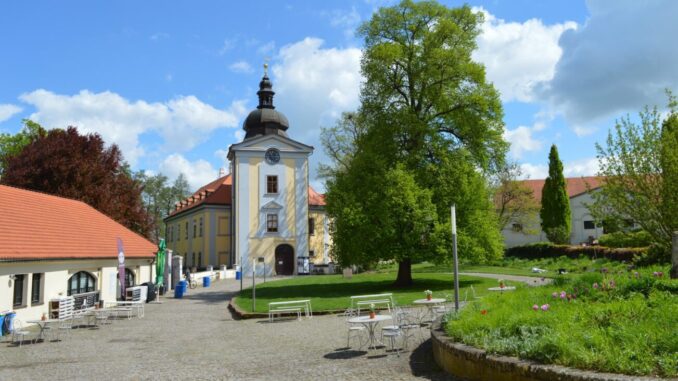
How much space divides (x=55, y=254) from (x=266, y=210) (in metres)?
28.4

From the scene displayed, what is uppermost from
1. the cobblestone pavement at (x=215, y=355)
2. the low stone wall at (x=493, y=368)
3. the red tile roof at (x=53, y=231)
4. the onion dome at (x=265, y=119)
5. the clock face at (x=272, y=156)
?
the onion dome at (x=265, y=119)

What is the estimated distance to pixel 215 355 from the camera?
39.1ft

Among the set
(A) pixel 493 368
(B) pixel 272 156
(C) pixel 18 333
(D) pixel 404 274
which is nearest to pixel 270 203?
(B) pixel 272 156

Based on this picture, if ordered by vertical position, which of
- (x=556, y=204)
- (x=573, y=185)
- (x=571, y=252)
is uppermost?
(x=573, y=185)

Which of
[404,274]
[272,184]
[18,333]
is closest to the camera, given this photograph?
[18,333]

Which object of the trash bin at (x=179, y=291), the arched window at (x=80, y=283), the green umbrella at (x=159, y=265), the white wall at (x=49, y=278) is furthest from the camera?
the green umbrella at (x=159, y=265)

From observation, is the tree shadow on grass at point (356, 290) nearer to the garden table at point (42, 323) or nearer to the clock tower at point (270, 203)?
the garden table at point (42, 323)

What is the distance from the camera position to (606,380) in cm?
612

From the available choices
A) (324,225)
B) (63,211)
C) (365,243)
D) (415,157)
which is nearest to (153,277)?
(63,211)

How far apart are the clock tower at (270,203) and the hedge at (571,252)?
21.1 m

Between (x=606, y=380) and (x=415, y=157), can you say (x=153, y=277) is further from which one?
(x=606, y=380)

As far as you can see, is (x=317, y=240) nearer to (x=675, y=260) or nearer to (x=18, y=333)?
(x=18, y=333)

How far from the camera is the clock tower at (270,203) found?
47.8 metres

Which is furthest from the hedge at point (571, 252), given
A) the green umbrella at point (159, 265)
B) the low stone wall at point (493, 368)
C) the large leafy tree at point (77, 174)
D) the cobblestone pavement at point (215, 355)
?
the large leafy tree at point (77, 174)
